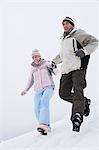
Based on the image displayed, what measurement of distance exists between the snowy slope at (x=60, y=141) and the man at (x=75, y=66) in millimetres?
175

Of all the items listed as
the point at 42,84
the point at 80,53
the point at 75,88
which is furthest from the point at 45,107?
the point at 80,53

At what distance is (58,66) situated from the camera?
210 inches

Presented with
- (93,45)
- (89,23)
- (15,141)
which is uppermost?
(89,23)

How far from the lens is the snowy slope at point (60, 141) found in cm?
412

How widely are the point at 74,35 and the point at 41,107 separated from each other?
113cm

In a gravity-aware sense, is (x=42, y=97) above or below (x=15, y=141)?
above

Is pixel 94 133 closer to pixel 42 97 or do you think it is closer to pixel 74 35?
pixel 42 97

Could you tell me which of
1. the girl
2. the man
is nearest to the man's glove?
the man

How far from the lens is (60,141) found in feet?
14.6

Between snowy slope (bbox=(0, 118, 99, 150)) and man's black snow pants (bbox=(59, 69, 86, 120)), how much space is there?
12.1 inches

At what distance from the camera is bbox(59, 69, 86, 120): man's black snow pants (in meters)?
4.48

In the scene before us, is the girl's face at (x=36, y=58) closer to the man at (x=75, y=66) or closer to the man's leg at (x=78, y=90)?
the man at (x=75, y=66)

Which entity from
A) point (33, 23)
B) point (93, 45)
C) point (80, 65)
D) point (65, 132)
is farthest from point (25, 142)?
point (33, 23)

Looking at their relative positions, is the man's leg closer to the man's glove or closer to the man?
the man
